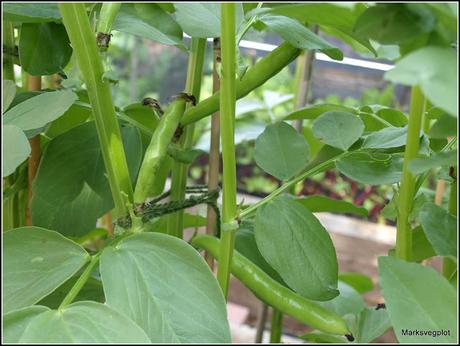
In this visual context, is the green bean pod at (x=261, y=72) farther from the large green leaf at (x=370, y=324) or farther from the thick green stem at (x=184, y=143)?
the large green leaf at (x=370, y=324)

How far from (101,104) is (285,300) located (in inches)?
8.1

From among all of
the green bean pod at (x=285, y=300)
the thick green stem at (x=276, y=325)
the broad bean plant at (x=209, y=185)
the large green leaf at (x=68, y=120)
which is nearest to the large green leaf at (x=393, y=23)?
the broad bean plant at (x=209, y=185)

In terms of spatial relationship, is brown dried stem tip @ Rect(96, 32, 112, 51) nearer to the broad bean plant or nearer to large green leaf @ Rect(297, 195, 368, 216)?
the broad bean plant

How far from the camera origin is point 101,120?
0.41m

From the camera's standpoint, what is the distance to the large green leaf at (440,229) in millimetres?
296

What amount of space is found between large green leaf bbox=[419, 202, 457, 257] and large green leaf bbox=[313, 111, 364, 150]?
0.14 m

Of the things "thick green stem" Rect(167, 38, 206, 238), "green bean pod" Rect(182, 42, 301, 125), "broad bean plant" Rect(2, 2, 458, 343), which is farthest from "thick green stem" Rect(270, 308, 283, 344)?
"green bean pod" Rect(182, 42, 301, 125)

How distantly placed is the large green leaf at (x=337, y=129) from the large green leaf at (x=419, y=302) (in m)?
0.18

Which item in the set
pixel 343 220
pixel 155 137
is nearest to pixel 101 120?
pixel 155 137

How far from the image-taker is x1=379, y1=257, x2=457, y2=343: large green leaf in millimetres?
267

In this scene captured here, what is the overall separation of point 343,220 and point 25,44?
1.44 m

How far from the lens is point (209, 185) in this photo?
598 mm

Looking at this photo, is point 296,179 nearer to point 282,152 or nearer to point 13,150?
point 282,152

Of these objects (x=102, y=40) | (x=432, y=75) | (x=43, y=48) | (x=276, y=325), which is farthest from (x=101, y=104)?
(x=276, y=325)
